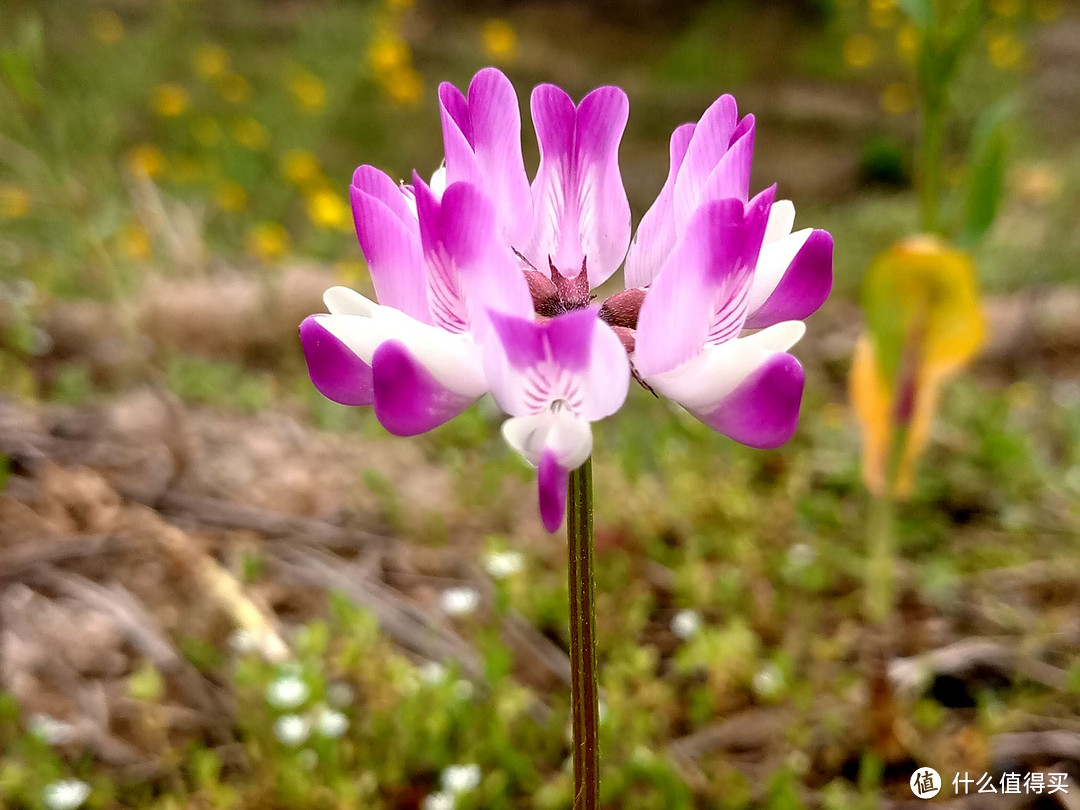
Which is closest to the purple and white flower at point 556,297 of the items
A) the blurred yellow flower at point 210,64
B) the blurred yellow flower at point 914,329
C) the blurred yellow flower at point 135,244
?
the blurred yellow flower at point 914,329

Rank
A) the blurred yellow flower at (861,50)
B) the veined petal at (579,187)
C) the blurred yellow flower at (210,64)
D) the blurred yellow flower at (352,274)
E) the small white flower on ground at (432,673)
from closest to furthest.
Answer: the veined petal at (579,187) < the small white flower on ground at (432,673) < the blurred yellow flower at (352,274) < the blurred yellow flower at (210,64) < the blurred yellow flower at (861,50)

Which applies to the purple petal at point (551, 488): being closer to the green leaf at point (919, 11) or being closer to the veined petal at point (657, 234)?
the veined petal at point (657, 234)

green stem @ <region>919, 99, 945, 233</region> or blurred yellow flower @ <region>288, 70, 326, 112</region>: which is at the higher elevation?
blurred yellow flower @ <region>288, 70, 326, 112</region>

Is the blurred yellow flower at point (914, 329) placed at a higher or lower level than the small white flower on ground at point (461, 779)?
higher

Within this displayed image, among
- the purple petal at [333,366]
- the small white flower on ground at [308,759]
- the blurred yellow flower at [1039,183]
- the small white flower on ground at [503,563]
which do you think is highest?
the blurred yellow flower at [1039,183]

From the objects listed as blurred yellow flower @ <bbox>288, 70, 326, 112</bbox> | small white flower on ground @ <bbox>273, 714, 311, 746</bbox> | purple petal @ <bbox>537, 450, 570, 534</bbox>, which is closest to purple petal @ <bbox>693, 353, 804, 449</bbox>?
purple petal @ <bbox>537, 450, 570, 534</bbox>

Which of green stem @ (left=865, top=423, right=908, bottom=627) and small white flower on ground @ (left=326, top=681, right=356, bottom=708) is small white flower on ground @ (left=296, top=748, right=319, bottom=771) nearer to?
small white flower on ground @ (left=326, top=681, right=356, bottom=708)
